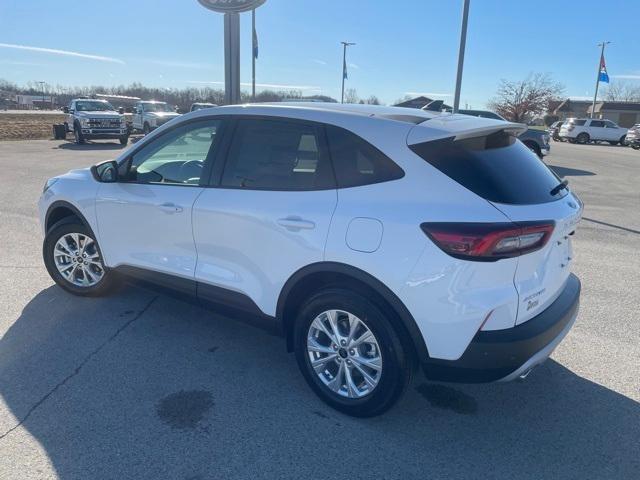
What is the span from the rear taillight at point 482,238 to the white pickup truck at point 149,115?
1035 inches

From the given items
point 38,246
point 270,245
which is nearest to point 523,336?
point 270,245

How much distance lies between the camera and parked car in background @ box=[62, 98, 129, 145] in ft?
70.8

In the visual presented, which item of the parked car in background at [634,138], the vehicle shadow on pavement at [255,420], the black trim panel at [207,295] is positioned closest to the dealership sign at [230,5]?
the black trim panel at [207,295]

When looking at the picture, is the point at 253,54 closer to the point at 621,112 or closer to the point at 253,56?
the point at 253,56

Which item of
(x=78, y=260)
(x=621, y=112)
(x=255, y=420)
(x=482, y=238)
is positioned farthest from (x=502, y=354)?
(x=621, y=112)

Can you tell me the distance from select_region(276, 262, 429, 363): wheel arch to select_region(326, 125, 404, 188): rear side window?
50 centimetres

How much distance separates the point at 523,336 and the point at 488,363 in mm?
228

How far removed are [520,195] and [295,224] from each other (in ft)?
4.14

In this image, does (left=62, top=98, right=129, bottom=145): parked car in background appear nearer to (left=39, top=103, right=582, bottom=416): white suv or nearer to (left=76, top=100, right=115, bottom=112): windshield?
(left=76, top=100, right=115, bottom=112): windshield

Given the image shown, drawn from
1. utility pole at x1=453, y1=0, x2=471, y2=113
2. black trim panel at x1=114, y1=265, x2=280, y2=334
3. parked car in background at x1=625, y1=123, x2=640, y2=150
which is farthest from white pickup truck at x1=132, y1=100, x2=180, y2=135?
parked car in background at x1=625, y1=123, x2=640, y2=150

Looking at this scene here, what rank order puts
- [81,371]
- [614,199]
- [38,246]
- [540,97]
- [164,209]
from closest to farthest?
[81,371], [164,209], [38,246], [614,199], [540,97]

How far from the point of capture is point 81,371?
134 inches

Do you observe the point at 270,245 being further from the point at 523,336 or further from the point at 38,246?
the point at 38,246

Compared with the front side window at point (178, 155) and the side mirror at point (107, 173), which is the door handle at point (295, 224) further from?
the side mirror at point (107, 173)
